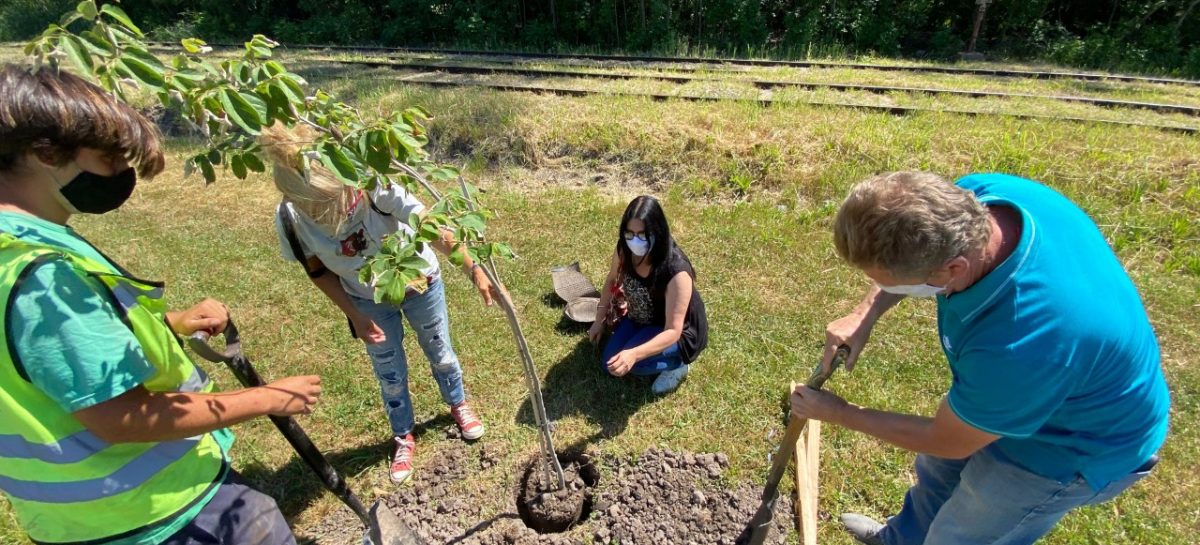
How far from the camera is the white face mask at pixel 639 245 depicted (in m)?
3.62

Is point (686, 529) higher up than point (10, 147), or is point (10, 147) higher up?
point (10, 147)

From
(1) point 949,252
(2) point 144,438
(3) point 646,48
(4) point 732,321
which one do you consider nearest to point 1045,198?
(1) point 949,252

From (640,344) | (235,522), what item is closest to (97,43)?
(235,522)

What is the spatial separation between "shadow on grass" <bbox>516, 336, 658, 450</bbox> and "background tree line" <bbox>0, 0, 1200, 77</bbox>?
40.4ft

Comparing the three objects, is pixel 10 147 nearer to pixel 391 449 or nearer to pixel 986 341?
pixel 986 341

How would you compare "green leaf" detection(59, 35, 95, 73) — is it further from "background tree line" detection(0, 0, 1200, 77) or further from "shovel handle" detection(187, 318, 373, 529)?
"background tree line" detection(0, 0, 1200, 77)

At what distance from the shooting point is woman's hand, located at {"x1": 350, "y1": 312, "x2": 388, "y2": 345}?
115 inches

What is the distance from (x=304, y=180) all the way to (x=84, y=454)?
3.71ft

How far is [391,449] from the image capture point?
3.77 m

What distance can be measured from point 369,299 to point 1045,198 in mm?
2825

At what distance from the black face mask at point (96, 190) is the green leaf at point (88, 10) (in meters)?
0.50

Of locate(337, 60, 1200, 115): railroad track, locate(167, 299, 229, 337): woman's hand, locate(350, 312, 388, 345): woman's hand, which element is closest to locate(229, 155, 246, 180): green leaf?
locate(167, 299, 229, 337): woman's hand

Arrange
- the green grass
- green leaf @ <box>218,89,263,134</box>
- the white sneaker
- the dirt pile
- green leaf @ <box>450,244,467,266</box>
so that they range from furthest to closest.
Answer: the white sneaker < the green grass < the dirt pile < green leaf @ <box>450,244,467,266</box> < green leaf @ <box>218,89,263,134</box>

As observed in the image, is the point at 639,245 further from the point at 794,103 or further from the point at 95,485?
the point at 794,103
